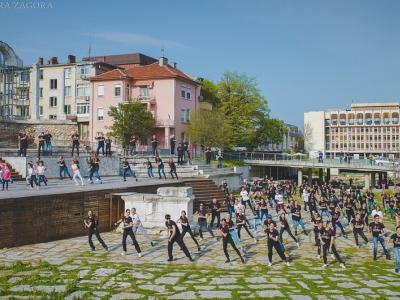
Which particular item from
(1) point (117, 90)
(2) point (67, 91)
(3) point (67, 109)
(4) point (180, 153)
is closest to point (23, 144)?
(4) point (180, 153)

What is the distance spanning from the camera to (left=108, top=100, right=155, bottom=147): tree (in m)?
49.2

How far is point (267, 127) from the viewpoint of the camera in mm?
66250

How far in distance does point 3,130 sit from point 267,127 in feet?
128

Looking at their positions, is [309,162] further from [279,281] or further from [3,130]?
[279,281]

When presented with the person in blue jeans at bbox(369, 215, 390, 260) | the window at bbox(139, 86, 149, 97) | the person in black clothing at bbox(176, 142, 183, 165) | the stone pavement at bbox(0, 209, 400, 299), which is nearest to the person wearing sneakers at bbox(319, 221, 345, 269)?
the stone pavement at bbox(0, 209, 400, 299)

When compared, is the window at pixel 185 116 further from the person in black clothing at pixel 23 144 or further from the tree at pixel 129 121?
the person in black clothing at pixel 23 144

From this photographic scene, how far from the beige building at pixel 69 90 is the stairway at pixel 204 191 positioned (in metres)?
31.9

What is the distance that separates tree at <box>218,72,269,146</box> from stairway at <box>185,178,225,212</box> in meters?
28.9

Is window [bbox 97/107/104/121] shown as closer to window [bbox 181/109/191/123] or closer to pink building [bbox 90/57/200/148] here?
pink building [bbox 90/57/200/148]

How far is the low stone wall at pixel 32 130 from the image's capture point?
128 feet

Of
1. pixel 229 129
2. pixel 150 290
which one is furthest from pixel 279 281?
pixel 229 129

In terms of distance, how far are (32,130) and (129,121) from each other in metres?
11.0

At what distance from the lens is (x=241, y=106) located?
201 ft

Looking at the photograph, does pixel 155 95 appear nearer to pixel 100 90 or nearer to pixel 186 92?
pixel 186 92
